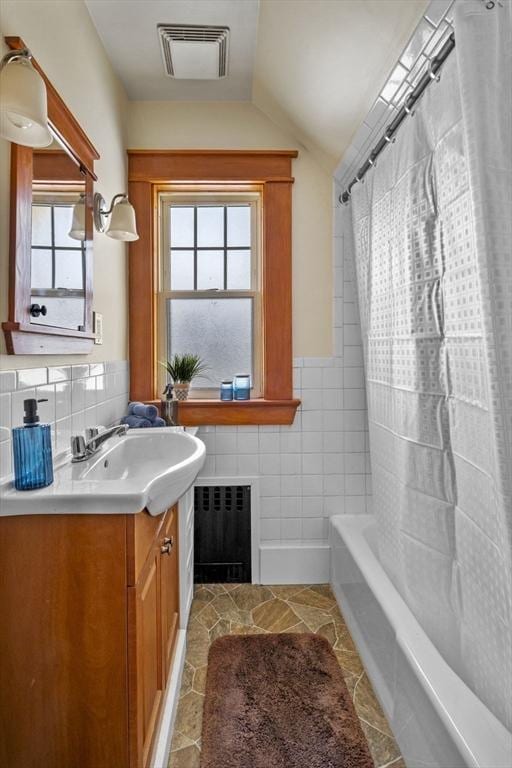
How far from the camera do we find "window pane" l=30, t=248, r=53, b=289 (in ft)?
3.94

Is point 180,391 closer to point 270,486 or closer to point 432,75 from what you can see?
point 270,486

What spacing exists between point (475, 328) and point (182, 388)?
1560 mm

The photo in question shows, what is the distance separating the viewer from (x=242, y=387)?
2322mm

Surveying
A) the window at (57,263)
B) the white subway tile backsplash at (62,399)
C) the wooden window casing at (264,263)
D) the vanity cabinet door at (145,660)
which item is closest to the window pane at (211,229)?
the wooden window casing at (264,263)

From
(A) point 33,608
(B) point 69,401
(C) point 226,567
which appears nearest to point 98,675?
(A) point 33,608

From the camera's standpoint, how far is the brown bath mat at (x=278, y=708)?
1.33 m

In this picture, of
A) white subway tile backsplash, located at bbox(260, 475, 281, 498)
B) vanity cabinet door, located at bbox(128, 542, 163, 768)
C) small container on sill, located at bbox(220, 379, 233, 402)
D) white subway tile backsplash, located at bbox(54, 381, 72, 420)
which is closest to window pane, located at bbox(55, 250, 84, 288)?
white subway tile backsplash, located at bbox(54, 381, 72, 420)

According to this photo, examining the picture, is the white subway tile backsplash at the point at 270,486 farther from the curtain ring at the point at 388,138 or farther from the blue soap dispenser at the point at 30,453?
the curtain ring at the point at 388,138

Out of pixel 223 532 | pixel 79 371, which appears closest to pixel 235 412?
pixel 223 532

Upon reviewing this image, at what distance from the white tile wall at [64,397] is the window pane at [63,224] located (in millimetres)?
402

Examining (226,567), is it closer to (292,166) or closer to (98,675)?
(98,675)

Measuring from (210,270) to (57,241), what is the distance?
115 cm

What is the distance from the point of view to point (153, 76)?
2.06 metres

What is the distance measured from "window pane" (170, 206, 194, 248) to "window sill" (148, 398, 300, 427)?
887 mm
